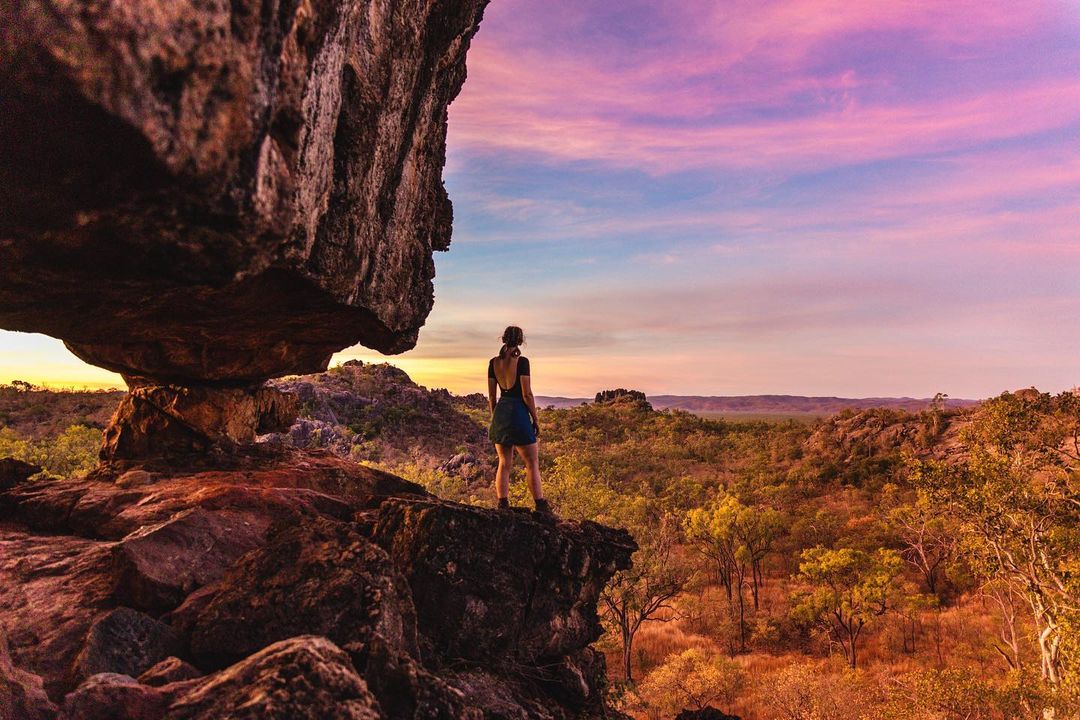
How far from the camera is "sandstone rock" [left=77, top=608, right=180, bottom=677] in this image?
4719 mm

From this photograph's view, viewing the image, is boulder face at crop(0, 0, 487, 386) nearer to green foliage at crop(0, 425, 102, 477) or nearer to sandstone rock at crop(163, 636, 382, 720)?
sandstone rock at crop(163, 636, 382, 720)

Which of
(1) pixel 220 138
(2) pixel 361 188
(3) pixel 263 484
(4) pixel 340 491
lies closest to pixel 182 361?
(3) pixel 263 484

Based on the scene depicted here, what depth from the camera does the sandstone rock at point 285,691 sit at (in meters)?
3.55

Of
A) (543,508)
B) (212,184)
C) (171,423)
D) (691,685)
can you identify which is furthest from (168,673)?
(691,685)

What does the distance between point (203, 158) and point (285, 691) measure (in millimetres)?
3224

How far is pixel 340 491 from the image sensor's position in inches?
344

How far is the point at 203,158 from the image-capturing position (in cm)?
362

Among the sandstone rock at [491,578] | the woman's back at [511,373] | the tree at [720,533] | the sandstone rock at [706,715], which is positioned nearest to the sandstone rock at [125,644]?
the sandstone rock at [491,578]

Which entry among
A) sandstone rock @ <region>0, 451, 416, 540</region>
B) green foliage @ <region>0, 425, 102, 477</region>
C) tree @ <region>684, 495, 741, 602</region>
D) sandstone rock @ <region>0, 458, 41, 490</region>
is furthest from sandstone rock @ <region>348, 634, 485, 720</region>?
tree @ <region>684, 495, 741, 602</region>

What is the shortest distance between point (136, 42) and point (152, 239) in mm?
1296

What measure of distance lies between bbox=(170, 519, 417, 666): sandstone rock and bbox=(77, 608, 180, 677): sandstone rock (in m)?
0.20

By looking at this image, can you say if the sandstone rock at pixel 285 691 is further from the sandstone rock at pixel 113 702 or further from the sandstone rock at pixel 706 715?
the sandstone rock at pixel 706 715

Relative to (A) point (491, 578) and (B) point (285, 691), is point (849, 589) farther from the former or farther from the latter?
(B) point (285, 691)

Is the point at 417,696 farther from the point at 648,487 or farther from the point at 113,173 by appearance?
the point at 648,487
